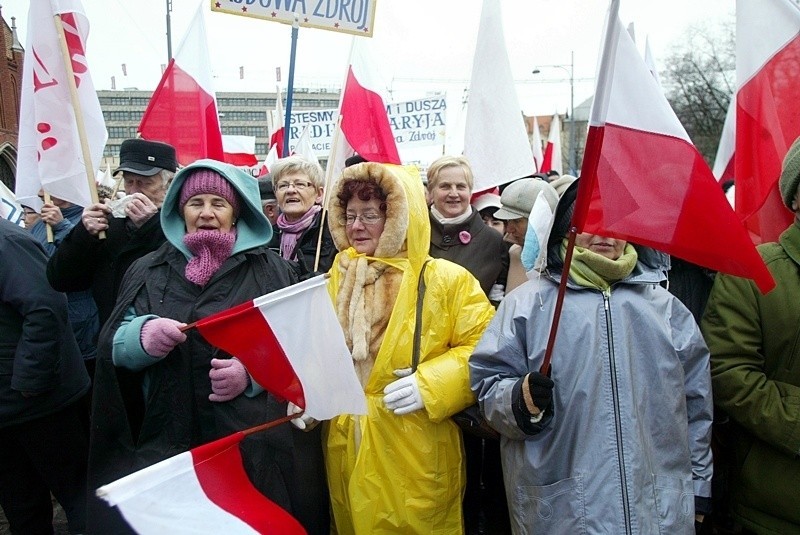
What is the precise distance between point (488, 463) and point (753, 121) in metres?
2.25

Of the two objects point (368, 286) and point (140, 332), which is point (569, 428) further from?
point (140, 332)

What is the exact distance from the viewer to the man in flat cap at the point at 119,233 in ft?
9.45

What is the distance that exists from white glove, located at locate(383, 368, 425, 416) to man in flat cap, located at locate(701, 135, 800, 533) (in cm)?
106

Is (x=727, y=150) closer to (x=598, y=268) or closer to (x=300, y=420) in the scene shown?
(x=598, y=268)

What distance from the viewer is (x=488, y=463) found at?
3.53m

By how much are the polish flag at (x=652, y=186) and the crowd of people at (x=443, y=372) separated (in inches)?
8.8

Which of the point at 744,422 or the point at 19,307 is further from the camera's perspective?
the point at 19,307

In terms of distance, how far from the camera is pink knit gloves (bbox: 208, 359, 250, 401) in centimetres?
225

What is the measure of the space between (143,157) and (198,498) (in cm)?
211

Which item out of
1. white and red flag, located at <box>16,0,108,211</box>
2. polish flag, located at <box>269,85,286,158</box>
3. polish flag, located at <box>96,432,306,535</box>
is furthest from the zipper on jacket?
polish flag, located at <box>269,85,286,158</box>

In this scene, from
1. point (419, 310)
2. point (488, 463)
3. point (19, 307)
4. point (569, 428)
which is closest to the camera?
point (569, 428)

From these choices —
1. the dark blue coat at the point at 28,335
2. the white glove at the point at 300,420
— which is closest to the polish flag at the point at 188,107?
the dark blue coat at the point at 28,335

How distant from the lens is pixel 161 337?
217 cm

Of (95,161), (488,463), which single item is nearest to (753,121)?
(488,463)
